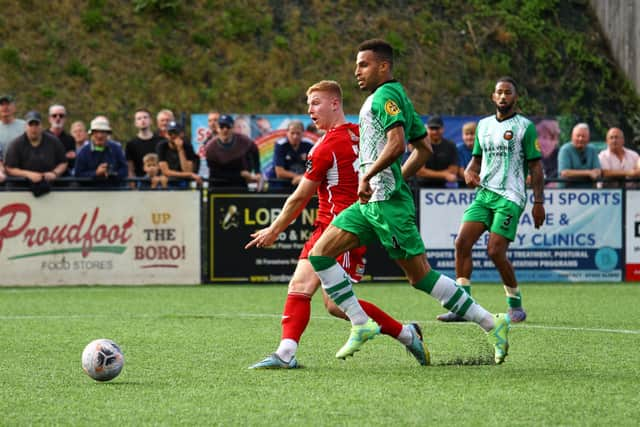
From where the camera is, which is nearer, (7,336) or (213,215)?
(7,336)

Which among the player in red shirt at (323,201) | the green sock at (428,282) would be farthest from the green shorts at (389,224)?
the player in red shirt at (323,201)

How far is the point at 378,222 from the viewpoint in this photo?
7316mm

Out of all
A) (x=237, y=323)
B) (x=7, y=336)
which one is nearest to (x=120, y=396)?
(x=7, y=336)

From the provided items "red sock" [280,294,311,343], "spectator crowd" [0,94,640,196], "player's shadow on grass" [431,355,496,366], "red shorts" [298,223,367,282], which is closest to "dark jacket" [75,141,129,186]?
"spectator crowd" [0,94,640,196]

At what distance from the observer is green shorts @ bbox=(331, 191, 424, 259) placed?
23.9 ft

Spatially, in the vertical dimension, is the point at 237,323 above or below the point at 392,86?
below

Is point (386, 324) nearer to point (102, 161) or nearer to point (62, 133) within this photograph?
point (102, 161)

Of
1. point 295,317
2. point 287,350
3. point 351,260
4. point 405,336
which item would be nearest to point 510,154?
point 351,260

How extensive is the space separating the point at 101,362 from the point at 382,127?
7.19 feet

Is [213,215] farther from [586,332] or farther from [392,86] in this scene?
[392,86]

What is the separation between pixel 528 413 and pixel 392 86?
249 centimetres

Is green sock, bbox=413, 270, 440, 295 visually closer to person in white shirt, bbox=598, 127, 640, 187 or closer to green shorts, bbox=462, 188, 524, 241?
green shorts, bbox=462, 188, 524, 241

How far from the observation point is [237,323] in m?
11.1

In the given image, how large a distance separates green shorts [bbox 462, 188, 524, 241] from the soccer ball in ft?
16.6
